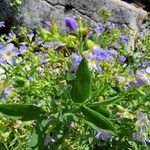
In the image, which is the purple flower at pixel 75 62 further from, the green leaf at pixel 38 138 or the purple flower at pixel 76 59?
the green leaf at pixel 38 138

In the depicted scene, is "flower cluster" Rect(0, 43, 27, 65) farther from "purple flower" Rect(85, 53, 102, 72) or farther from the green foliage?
"purple flower" Rect(85, 53, 102, 72)

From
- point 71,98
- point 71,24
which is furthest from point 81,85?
point 71,24

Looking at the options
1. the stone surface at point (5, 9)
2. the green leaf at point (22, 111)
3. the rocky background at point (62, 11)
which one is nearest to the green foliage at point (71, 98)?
the green leaf at point (22, 111)

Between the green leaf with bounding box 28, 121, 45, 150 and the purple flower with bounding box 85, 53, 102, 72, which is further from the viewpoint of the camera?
the purple flower with bounding box 85, 53, 102, 72

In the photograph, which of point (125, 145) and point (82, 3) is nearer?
point (125, 145)

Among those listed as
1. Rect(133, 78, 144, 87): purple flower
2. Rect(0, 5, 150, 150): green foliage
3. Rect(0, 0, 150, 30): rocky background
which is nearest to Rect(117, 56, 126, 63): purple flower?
Rect(0, 5, 150, 150): green foliage

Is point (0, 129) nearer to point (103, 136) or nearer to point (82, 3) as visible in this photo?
point (103, 136)

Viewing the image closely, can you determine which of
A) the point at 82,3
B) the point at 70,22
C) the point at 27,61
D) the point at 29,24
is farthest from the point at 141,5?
the point at 70,22
